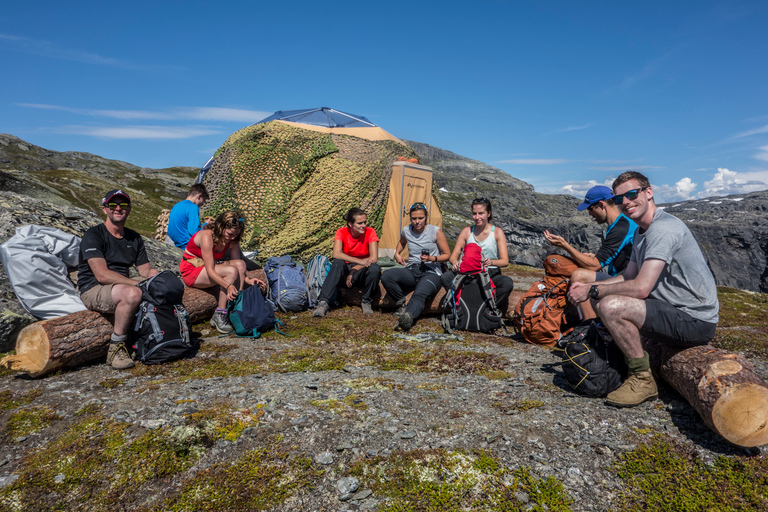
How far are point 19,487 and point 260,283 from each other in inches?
175

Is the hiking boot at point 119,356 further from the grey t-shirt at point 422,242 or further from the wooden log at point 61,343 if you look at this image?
the grey t-shirt at point 422,242

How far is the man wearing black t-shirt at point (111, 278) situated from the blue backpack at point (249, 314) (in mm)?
1663

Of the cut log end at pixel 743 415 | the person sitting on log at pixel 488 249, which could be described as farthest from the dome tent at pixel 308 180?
the cut log end at pixel 743 415

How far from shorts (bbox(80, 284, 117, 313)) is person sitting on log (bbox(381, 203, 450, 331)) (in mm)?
4662

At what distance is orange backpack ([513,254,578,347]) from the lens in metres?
6.66

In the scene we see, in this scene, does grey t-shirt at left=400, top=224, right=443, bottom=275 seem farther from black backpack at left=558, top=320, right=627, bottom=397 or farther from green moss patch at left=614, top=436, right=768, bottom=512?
green moss patch at left=614, top=436, right=768, bottom=512

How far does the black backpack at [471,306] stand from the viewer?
7453 mm

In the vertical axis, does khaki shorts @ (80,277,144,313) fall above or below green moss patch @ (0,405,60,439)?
above

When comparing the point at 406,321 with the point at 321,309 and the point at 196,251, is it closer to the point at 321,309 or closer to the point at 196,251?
the point at 321,309

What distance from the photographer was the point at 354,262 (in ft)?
27.9

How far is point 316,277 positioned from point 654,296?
620 centimetres

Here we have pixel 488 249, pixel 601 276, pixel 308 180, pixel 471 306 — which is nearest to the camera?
pixel 601 276

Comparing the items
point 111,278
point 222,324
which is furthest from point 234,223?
point 111,278

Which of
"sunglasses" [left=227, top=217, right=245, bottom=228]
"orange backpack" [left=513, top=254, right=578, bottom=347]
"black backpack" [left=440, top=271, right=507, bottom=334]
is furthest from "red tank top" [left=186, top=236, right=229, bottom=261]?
"orange backpack" [left=513, top=254, right=578, bottom=347]
